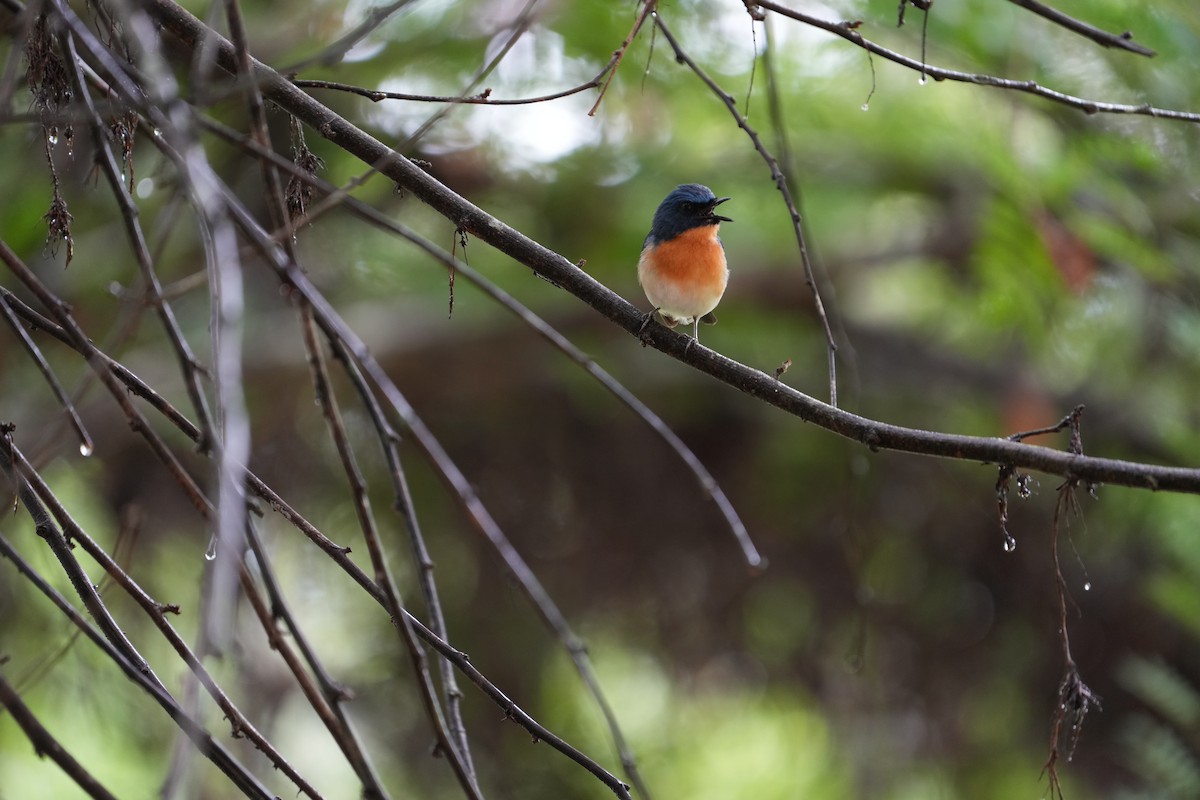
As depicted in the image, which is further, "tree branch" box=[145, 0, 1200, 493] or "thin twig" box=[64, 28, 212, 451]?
"tree branch" box=[145, 0, 1200, 493]

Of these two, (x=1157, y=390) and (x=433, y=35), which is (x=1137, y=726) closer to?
(x=1157, y=390)

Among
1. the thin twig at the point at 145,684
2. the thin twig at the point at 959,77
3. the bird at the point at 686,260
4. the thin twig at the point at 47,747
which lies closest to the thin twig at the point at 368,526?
the thin twig at the point at 145,684

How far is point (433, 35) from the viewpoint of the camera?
4.86 m

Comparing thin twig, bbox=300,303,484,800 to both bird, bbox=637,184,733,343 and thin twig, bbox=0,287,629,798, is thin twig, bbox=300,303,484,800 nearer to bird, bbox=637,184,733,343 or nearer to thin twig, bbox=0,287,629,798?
thin twig, bbox=0,287,629,798

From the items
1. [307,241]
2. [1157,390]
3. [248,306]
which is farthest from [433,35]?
[1157,390]

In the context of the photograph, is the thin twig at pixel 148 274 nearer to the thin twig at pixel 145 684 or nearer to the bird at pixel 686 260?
the thin twig at pixel 145 684

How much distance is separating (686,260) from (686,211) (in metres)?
0.24

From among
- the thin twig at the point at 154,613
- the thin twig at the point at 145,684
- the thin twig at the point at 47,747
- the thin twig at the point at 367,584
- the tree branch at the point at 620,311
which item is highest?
the tree branch at the point at 620,311

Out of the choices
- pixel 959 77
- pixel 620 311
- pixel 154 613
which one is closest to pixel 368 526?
pixel 154 613

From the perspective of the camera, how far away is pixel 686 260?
144 inches

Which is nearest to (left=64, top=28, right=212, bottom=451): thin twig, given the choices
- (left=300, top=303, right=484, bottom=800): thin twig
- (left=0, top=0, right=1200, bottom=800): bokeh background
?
(left=300, top=303, right=484, bottom=800): thin twig

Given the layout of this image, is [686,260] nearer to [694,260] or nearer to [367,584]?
[694,260]

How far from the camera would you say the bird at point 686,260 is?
362 cm

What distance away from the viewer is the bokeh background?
476cm
